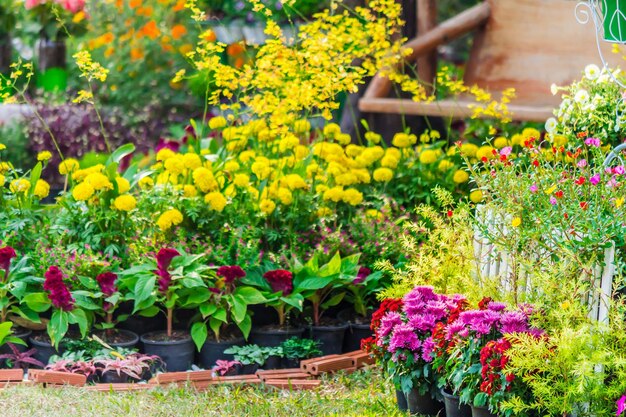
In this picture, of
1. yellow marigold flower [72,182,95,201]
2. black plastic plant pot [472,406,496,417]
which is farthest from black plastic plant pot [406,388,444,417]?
yellow marigold flower [72,182,95,201]

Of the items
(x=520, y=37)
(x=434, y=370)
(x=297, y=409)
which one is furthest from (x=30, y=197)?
(x=520, y=37)

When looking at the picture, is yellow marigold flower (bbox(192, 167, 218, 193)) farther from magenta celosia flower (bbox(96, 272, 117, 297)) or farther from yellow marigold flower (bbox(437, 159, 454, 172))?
yellow marigold flower (bbox(437, 159, 454, 172))

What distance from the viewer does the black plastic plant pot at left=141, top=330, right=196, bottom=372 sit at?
175 inches

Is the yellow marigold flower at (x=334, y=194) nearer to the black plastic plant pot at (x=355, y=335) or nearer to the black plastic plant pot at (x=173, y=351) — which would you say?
the black plastic plant pot at (x=355, y=335)

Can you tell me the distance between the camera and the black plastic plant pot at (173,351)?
444 cm

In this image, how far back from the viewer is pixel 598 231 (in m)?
3.30

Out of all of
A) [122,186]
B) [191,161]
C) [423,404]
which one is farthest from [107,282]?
[423,404]

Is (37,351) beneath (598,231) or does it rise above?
beneath

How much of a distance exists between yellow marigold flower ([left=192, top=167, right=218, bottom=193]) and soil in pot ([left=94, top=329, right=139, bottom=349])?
30.0 inches

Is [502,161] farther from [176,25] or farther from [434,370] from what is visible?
[176,25]

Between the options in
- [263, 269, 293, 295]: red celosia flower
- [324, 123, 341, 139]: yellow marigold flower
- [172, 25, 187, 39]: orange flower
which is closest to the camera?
[263, 269, 293, 295]: red celosia flower

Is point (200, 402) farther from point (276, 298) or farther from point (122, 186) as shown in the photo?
point (122, 186)

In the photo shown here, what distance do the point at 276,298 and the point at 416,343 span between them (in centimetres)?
100

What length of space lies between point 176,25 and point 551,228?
744 centimetres
